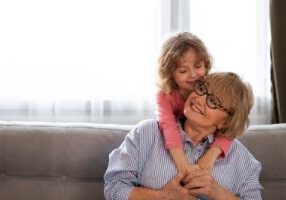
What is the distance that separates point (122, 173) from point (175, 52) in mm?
509

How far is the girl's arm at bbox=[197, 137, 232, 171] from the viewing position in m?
1.67

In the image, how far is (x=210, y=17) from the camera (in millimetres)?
2434

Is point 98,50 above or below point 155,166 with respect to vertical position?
above

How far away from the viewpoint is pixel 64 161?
1.92 metres

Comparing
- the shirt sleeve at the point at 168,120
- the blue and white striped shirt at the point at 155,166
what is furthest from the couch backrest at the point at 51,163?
the shirt sleeve at the point at 168,120

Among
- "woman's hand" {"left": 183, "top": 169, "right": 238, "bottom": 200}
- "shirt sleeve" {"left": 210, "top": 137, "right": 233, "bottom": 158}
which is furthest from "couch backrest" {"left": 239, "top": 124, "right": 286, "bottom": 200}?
"woman's hand" {"left": 183, "top": 169, "right": 238, "bottom": 200}

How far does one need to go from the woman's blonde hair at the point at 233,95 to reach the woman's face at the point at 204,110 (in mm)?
20

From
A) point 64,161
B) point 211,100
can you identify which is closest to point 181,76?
point 211,100

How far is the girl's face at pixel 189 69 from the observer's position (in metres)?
1.68

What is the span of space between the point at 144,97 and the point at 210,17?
57cm

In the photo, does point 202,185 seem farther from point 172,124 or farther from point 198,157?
point 172,124

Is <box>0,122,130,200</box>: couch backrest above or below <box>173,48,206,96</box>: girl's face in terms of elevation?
below

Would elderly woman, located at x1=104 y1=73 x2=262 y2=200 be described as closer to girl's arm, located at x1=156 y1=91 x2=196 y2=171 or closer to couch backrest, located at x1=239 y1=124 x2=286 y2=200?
girl's arm, located at x1=156 y1=91 x2=196 y2=171

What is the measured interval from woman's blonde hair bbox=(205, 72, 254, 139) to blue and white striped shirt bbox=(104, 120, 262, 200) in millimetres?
143
